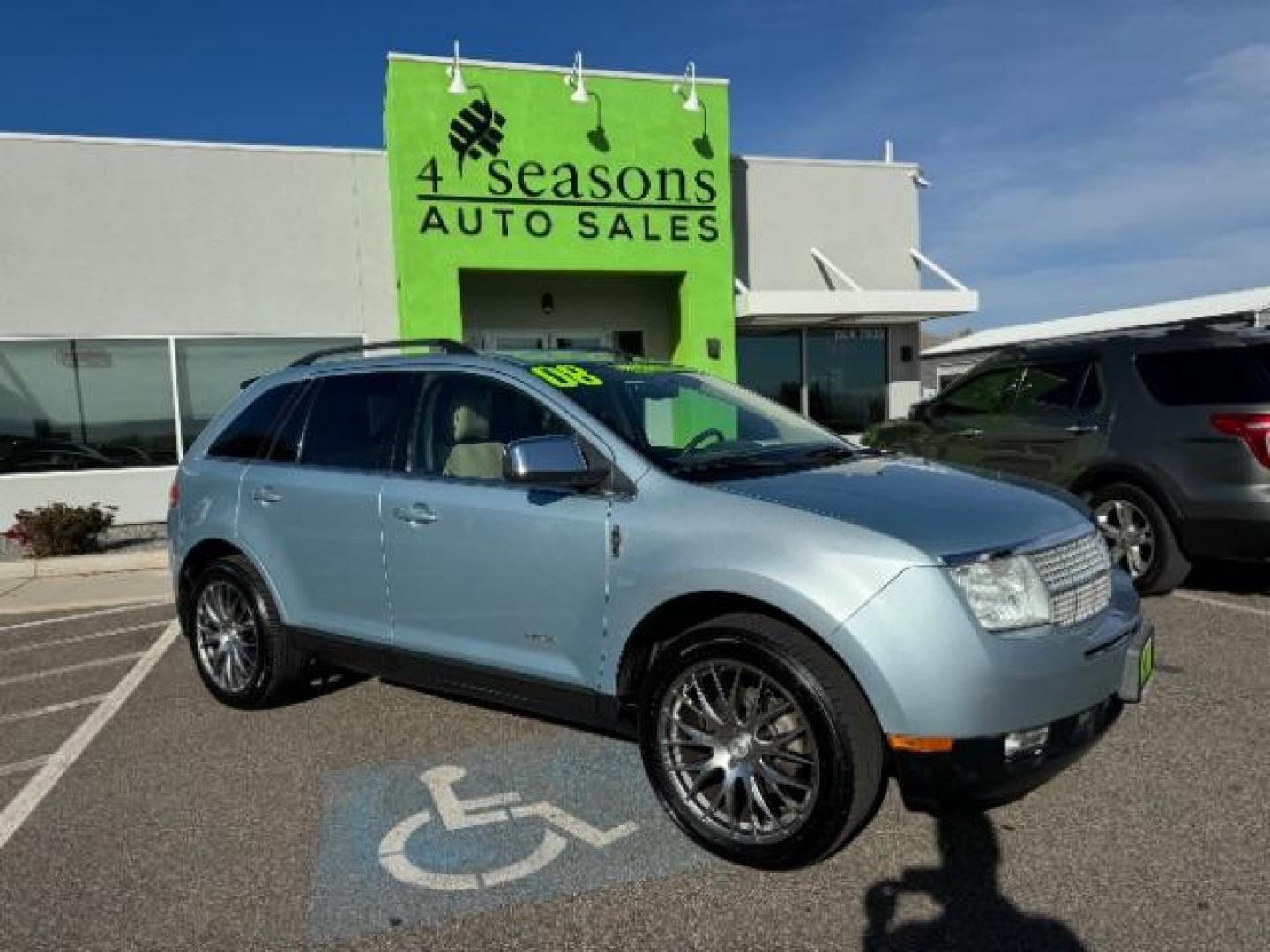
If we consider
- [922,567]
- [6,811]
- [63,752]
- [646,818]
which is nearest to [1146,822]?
[922,567]

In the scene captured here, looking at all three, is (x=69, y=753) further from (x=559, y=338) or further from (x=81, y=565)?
(x=559, y=338)

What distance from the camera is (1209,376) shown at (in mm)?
5914

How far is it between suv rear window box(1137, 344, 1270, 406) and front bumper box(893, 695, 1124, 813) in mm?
3959

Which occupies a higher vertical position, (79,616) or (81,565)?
(81,565)

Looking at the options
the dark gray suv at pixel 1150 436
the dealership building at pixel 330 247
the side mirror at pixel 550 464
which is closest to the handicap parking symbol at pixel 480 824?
the side mirror at pixel 550 464

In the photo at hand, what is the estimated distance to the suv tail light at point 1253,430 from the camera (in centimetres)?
552

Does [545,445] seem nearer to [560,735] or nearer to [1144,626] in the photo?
[560,735]

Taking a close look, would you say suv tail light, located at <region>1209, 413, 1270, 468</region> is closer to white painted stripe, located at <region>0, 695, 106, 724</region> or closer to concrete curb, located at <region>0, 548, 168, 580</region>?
white painted stripe, located at <region>0, 695, 106, 724</region>

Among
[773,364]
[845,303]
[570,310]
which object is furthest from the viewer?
[773,364]

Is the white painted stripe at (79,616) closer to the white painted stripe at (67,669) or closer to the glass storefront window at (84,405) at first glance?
the white painted stripe at (67,669)

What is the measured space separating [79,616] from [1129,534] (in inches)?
317

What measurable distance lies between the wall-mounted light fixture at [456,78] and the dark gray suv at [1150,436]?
7528mm

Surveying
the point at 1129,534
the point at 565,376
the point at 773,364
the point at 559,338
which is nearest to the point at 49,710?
the point at 565,376

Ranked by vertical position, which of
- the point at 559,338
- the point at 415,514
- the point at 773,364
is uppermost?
the point at 559,338
